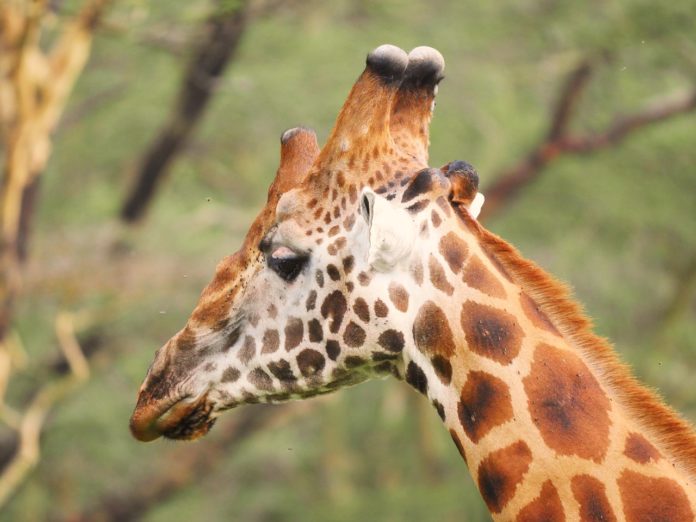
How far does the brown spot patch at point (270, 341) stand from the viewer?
4375 mm

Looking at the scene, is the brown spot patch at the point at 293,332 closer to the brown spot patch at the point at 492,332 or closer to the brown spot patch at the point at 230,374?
the brown spot patch at the point at 230,374

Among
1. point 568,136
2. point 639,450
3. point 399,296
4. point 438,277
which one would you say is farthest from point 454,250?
point 568,136

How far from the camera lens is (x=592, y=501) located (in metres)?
3.72

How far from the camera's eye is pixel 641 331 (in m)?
21.0

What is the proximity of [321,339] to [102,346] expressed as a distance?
11.3 metres

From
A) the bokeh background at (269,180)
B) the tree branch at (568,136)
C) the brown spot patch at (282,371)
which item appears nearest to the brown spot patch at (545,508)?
the brown spot patch at (282,371)

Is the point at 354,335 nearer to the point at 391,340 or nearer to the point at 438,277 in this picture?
the point at 391,340

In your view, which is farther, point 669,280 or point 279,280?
point 669,280

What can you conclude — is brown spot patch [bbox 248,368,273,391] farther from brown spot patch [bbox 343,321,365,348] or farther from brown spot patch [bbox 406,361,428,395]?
brown spot patch [bbox 406,361,428,395]

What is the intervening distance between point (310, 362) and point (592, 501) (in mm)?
1094

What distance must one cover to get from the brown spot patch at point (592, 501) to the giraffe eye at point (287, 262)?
1.20 meters

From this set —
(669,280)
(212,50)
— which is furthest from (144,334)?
(669,280)

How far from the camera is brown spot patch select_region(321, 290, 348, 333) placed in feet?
13.8

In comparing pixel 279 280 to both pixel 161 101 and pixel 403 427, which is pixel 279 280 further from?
pixel 403 427
